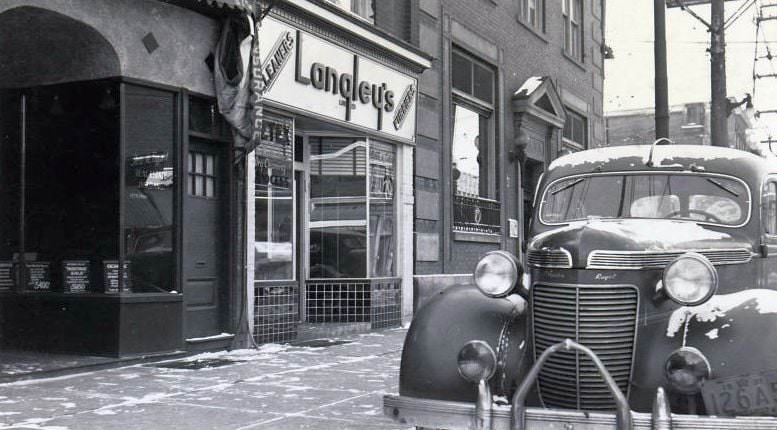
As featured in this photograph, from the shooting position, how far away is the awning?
9641 millimetres

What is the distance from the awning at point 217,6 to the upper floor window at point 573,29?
47.1 ft

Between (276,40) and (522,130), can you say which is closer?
(276,40)

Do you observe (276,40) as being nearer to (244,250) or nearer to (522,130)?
(244,250)

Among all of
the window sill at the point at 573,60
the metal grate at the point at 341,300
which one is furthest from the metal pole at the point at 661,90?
the window sill at the point at 573,60

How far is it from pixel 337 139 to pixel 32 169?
490 centimetres

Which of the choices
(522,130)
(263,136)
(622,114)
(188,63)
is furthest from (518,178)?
(622,114)

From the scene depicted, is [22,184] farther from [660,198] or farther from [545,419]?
[545,419]

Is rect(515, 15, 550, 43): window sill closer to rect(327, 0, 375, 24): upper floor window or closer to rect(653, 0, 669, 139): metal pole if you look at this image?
rect(327, 0, 375, 24): upper floor window

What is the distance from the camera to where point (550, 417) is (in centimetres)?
429

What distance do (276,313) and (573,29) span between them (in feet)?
52.0

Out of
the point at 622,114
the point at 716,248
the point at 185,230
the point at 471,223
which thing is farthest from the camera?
the point at 622,114

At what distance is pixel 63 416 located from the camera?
647cm

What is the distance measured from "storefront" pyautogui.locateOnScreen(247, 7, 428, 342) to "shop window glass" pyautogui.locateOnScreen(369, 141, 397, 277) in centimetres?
2

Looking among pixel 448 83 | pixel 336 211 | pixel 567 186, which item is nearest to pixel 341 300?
pixel 336 211
